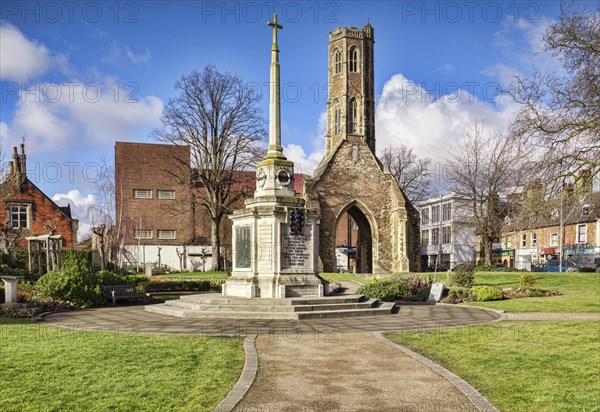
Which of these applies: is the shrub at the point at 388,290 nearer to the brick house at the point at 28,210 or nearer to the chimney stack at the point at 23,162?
the brick house at the point at 28,210

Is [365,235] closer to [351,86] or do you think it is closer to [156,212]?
[351,86]

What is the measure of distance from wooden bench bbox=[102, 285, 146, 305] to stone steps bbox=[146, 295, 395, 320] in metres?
4.61

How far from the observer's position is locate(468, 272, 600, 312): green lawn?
18.4 m

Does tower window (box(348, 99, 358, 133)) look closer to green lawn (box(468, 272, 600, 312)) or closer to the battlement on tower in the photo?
the battlement on tower

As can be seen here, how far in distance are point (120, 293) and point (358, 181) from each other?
92.7 ft

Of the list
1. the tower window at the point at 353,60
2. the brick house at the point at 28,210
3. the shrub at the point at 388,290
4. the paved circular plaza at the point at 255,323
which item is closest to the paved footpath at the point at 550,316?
the paved circular plaza at the point at 255,323

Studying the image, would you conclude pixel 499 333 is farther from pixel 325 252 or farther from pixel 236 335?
pixel 325 252

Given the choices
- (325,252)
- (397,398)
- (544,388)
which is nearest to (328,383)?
(397,398)

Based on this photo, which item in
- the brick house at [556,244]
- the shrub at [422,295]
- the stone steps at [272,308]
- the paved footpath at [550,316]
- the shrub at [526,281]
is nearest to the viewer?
the stone steps at [272,308]

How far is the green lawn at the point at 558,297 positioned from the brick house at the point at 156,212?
28591 millimetres

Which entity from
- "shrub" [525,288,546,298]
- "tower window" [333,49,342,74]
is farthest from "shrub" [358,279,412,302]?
"tower window" [333,49,342,74]

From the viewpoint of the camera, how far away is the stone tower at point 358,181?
44.7 m

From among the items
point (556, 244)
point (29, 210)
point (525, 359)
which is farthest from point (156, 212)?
point (525, 359)

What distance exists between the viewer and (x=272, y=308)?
15.4 metres
